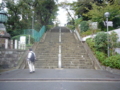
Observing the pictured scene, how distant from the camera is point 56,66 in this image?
974 centimetres

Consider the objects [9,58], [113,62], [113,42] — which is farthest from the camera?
[9,58]

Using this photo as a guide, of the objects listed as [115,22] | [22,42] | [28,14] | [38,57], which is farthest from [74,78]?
[28,14]

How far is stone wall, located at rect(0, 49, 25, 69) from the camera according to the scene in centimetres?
1007

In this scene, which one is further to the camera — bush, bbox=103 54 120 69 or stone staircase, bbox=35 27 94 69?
stone staircase, bbox=35 27 94 69

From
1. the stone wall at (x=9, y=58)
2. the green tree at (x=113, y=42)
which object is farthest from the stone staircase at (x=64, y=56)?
the green tree at (x=113, y=42)

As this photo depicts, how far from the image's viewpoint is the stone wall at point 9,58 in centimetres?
1007

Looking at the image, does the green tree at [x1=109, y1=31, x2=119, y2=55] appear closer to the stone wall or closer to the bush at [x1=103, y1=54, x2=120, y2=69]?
the bush at [x1=103, y1=54, x2=120, y2=69]

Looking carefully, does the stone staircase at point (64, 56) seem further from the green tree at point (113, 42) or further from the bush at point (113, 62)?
the green tree at point (113, 42)

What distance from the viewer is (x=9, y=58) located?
10.5m

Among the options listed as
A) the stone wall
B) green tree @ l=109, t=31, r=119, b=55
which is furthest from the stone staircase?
green tree @ l=109, t=31, r=119, b=55

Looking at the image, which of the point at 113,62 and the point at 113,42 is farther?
the point at 113,42

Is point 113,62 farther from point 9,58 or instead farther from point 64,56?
point 9,58

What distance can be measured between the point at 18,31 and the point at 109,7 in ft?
44.6

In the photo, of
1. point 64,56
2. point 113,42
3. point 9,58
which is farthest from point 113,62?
point 9,58
